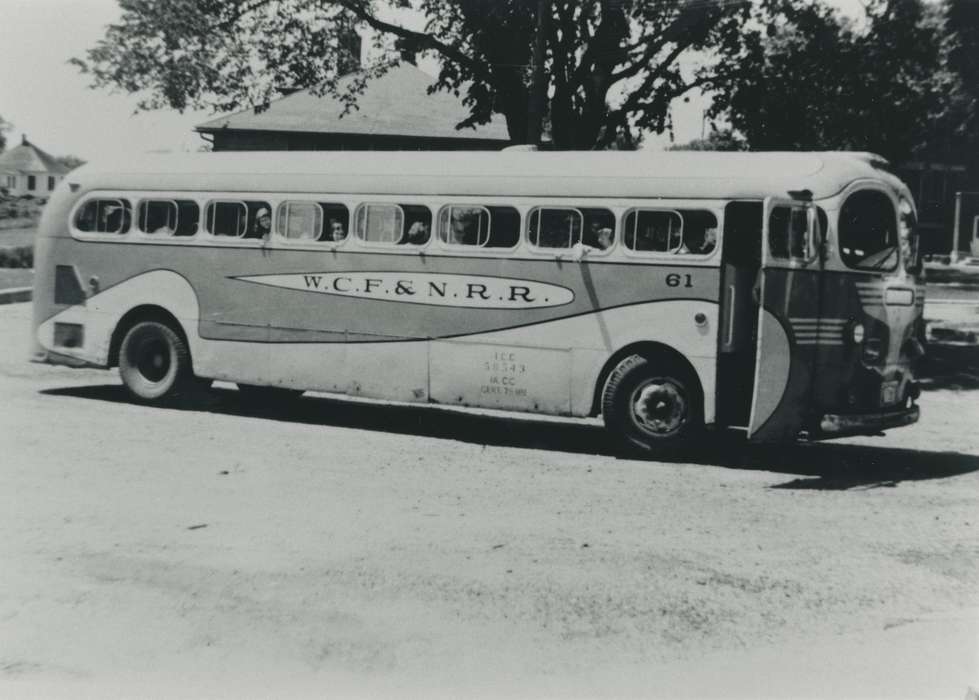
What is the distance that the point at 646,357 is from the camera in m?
10.9

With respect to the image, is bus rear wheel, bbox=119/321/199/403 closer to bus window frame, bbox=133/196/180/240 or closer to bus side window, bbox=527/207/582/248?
bus window frame, bbox=133/196/180/240

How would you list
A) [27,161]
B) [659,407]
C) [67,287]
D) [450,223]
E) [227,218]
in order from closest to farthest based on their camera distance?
[659,407] → [450,223] → [227,218] → [67,287] → [27,161]

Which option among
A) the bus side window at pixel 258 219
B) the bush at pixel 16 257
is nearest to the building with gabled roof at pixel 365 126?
the bush at pixel 16 257

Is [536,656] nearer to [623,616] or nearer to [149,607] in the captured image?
[623,616]

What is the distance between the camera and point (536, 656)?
5449 mm

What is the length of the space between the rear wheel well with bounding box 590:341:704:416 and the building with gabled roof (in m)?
31.3

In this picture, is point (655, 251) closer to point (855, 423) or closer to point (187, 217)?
point (855, 423)

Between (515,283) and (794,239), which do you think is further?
(515,283)

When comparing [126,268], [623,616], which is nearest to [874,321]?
[623,616]

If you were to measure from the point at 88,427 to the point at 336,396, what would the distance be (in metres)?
4.33

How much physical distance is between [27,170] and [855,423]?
62.9m

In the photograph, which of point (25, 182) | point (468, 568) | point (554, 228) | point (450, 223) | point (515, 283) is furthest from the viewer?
point (25, 182)

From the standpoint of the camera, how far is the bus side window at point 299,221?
1234 cm

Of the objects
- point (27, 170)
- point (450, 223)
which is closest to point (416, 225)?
point (450, 223)
